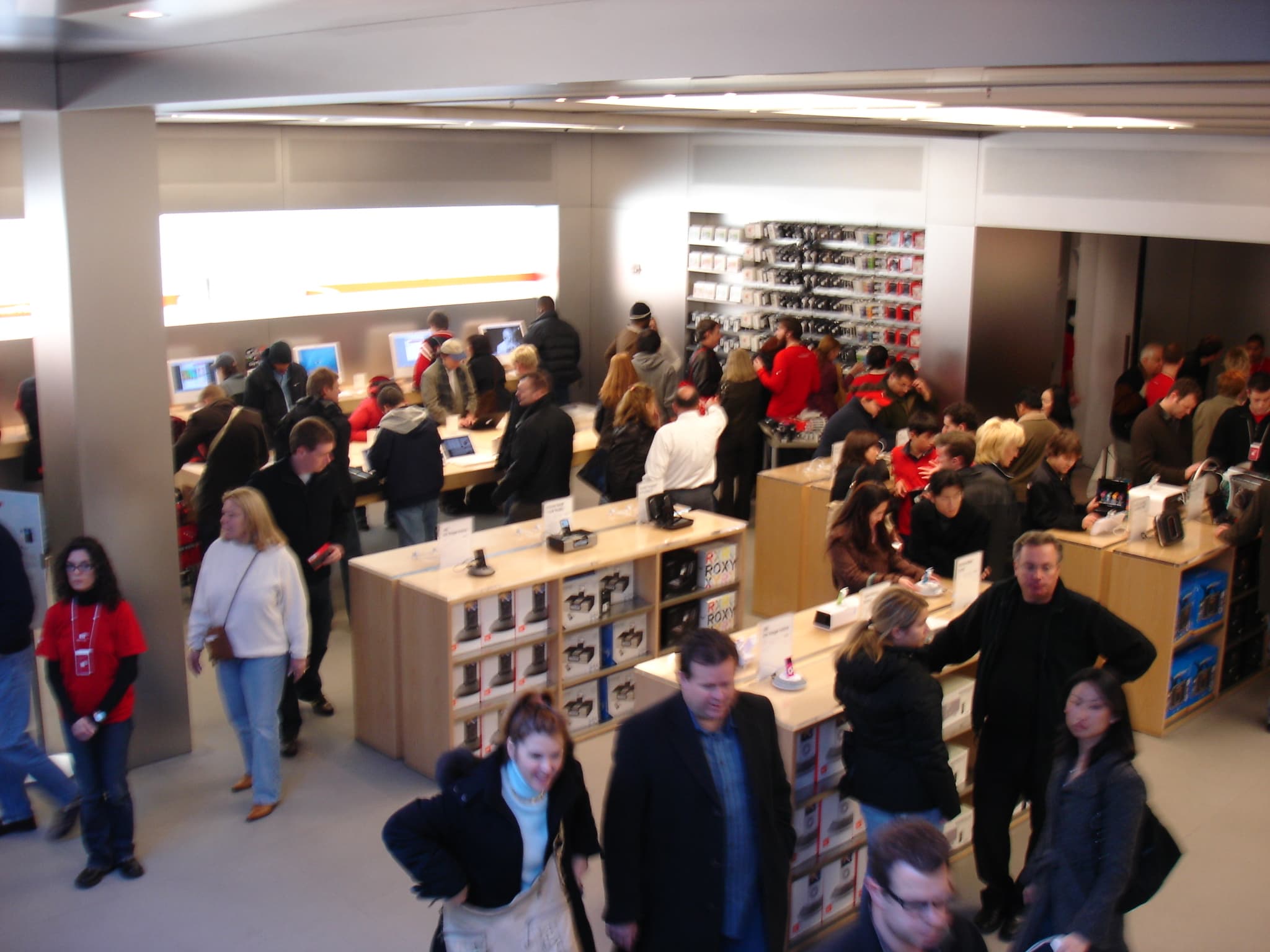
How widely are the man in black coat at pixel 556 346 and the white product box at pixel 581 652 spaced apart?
17.6 feet

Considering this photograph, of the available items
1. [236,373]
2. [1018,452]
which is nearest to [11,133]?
[236,373]

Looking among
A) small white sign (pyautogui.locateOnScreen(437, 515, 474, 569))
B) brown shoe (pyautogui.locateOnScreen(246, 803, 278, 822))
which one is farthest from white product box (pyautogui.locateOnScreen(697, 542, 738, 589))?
brown shoe (pyautogui.locateOnScreen(246, 803, 278, 822))

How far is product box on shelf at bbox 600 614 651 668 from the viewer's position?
6.79 meters

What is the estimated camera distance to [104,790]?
16.7 feet

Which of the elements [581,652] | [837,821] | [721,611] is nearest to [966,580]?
[837,821]

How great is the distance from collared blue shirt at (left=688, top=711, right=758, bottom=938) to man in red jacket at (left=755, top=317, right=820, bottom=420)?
6925mm

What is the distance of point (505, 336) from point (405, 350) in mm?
1152

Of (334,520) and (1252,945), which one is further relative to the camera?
(334,520)

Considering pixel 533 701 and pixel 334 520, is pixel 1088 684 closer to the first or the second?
pixel 533 701

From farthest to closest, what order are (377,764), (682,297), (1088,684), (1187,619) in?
(682,297) → (1187,619) → (377,764) → (1088,684)

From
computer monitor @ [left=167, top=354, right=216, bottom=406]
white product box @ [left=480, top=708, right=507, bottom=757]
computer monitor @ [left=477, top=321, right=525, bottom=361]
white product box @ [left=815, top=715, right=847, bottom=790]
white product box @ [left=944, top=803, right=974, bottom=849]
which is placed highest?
computer monitor @ [left=477, top=321, right=525, bottom=361]

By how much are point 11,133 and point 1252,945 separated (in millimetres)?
8975

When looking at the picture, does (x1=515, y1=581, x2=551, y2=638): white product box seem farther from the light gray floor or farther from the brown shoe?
the brown shoe

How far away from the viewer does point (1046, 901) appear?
365cm
